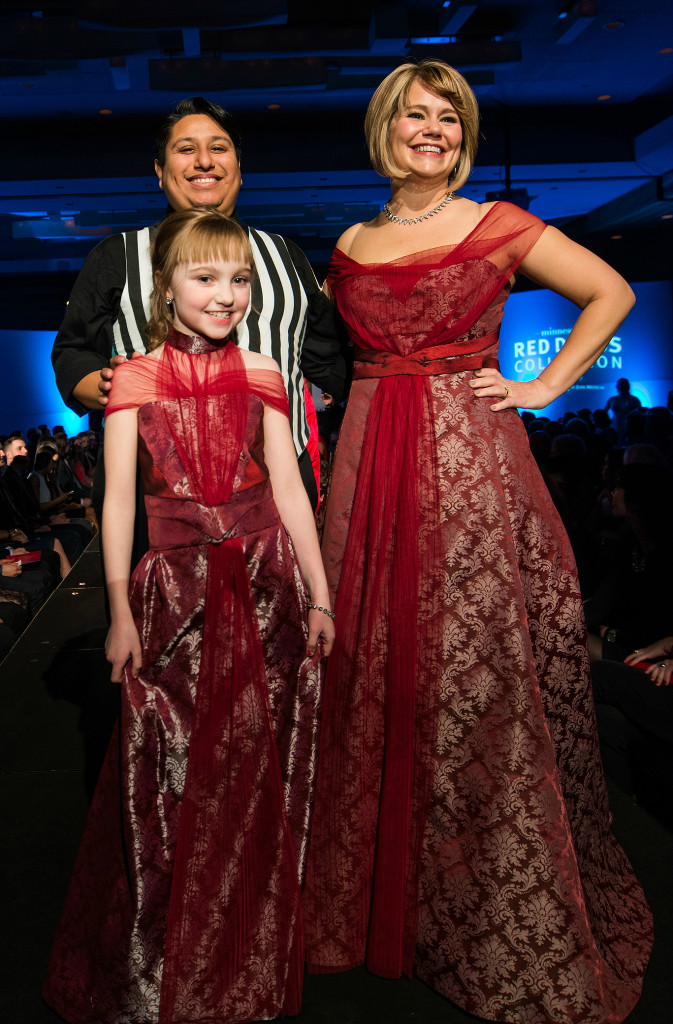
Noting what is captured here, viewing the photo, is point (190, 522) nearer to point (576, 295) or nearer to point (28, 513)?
point (576, 295)

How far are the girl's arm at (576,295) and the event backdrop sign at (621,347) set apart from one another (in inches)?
417

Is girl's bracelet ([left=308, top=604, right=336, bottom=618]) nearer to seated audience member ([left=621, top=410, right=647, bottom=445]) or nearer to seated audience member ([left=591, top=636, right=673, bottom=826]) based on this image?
seated audience member ([left=591, top=636, right=673, bottom=826])

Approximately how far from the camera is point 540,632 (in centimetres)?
165

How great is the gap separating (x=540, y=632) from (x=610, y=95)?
8.51 m

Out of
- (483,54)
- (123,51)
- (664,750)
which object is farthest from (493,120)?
(664,750)

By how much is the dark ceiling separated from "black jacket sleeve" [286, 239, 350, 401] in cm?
466

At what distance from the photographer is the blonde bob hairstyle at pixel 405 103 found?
5.51 feet

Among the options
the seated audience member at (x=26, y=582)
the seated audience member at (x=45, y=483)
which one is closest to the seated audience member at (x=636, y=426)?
the seated audience member at (x=45, y=483)

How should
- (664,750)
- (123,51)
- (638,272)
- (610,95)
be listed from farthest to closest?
(638,272)
(610,95)
(123,51)
(664,750)

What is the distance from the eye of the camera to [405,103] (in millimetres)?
1693

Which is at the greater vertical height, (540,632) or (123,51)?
(123,51)

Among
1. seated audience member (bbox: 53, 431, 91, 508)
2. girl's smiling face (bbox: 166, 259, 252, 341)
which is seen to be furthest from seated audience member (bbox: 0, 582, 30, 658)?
seated audience member (bbox: 53, 431, 91, 508)

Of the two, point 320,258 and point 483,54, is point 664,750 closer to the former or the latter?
point 483,54

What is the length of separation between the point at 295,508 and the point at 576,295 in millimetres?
730
